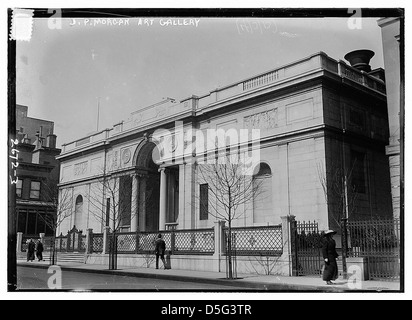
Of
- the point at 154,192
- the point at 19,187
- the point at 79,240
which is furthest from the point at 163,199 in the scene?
the point at 19,187

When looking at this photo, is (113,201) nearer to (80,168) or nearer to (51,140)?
(80,168)

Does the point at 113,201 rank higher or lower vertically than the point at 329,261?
higher

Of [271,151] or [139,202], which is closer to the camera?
[271,151]

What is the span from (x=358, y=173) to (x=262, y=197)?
429 centimetres

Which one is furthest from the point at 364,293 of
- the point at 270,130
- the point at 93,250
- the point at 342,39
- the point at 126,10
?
the point at 93,250

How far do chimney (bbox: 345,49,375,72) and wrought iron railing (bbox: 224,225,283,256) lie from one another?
5.87 m

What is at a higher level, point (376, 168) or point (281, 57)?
point (281, 57)

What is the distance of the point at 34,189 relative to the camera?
11109 mm

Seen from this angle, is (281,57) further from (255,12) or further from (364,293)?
(364,293)

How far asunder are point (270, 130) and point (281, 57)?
832cm

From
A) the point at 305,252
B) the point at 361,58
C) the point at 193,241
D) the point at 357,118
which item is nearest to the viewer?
the point at 361,58

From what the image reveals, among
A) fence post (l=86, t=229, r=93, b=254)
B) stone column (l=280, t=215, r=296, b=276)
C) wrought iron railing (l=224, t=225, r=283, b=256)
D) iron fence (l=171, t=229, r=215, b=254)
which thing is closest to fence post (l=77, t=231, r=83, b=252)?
fence post (l=86, t=229, r=93, b=254)

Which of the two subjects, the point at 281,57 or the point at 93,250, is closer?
the point at 281,57

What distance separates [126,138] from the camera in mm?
20703
